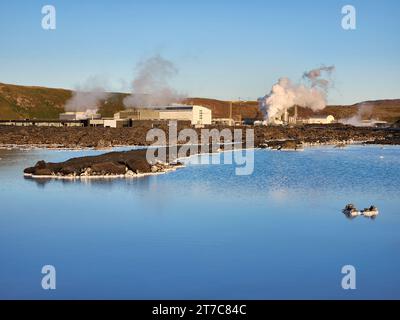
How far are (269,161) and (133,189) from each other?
14666 mm

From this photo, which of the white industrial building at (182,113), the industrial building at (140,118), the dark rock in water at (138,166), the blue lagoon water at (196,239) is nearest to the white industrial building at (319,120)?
the industrial building at (140,118)

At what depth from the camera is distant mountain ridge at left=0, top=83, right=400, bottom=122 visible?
422 feet

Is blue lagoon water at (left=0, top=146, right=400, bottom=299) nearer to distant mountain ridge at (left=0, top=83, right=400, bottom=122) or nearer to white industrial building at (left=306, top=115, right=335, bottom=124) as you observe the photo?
white industrial building at (left=306, top=115, right=335, bottom=124)

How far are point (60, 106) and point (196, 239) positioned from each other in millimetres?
131202

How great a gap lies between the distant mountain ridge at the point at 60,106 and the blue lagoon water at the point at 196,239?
9583cm

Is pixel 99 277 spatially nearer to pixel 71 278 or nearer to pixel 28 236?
pixel 71 278

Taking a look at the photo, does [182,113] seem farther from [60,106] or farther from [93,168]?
[60,106]

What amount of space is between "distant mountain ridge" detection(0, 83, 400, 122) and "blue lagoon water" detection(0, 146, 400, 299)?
95827 millimetres

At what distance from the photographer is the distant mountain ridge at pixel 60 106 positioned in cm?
12850

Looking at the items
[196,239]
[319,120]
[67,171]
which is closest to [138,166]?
[67,171]

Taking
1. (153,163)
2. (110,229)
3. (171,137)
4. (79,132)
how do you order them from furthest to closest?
(79,132) < (171,137) < (153,163) < (110,229)

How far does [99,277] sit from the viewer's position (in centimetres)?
920

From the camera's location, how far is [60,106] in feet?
454
